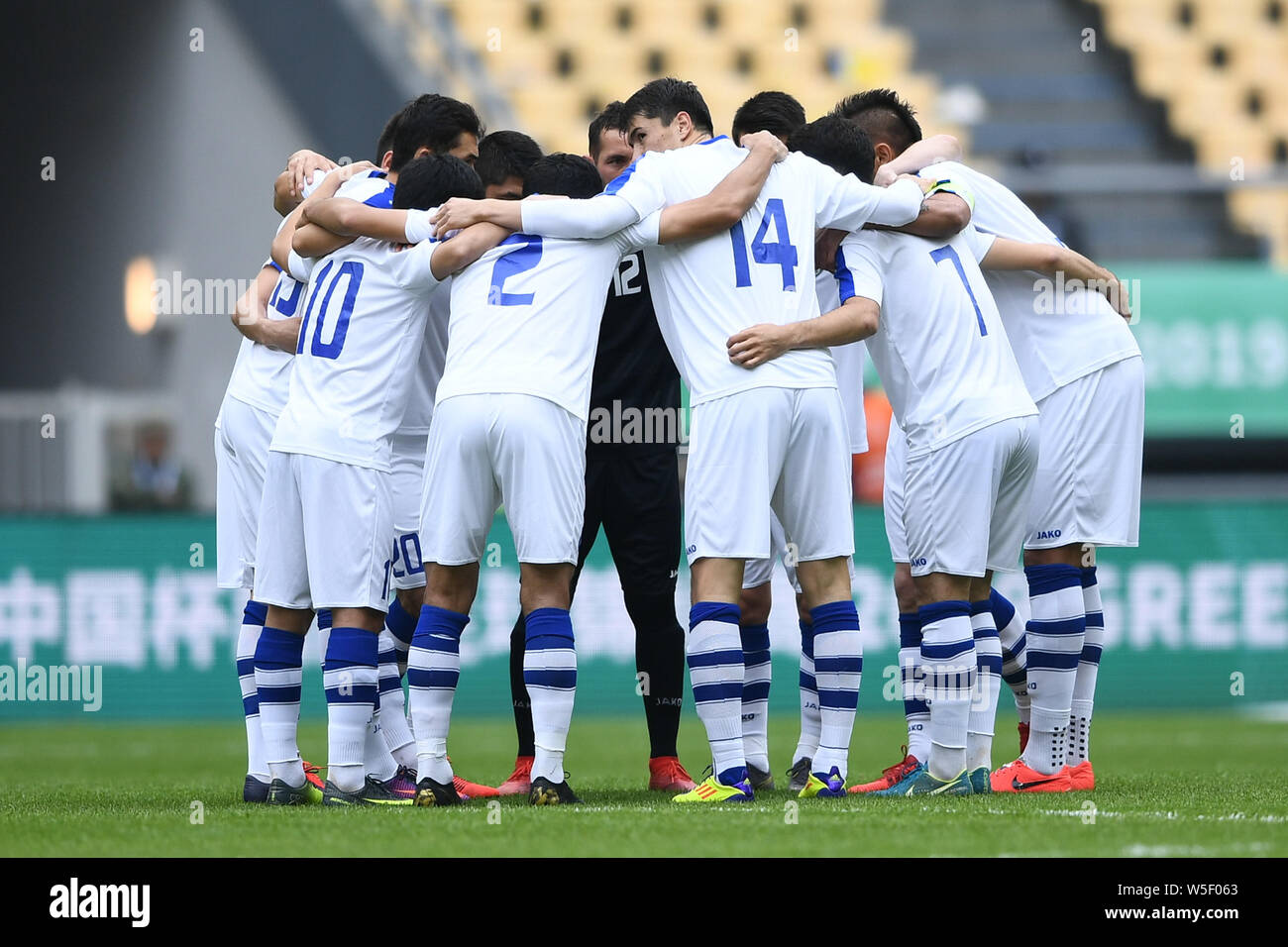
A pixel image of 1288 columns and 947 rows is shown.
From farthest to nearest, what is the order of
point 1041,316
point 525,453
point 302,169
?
point 302,169, point 1041,316, point 525,453

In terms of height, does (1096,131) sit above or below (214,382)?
above

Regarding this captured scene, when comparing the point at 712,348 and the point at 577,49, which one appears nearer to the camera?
the point at 712,348

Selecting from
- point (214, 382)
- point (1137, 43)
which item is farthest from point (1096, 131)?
point (214, 382)

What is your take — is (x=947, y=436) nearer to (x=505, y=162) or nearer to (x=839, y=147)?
(x=839, y=147)

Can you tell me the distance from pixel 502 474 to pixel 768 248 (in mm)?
1158

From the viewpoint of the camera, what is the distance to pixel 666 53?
1770 centimetres

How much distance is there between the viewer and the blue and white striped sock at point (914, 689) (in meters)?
6.02

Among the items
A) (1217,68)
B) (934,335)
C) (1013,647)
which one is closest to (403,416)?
(934,335)

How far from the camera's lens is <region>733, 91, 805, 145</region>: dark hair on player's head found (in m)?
6.05

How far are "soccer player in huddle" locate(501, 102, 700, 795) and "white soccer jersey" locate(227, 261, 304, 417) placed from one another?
93cm

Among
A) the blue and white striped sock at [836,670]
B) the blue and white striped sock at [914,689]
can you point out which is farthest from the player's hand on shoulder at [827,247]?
the blue and white striped sock at [914,689]

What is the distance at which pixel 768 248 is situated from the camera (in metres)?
5.50
